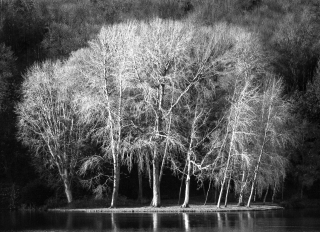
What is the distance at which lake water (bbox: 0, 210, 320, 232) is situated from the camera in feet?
146

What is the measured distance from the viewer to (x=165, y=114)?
6138 cm

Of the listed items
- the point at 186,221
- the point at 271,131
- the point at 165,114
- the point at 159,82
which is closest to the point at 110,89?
the point at 159,82

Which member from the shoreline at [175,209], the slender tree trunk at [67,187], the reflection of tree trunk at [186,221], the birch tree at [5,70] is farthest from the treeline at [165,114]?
the reflection of tree trunk at [186,221]

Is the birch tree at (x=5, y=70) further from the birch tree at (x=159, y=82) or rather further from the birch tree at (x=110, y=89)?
the birch tree at (x=159, y=82)

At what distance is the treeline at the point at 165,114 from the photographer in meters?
61.2

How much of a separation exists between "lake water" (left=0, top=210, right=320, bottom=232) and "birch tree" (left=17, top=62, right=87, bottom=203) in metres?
7.00

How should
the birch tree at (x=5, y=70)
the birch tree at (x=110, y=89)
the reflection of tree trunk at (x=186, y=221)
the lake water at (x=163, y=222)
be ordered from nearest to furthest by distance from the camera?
the reflection of tree trunk at (x=186, y=221) < the lake water at (x=163, y=222) < the birch tree at (x=110, y=89) < the birch tree at (x=5, y=70)

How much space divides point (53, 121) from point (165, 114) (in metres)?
11.1

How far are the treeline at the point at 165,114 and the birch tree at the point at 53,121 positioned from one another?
0.11m

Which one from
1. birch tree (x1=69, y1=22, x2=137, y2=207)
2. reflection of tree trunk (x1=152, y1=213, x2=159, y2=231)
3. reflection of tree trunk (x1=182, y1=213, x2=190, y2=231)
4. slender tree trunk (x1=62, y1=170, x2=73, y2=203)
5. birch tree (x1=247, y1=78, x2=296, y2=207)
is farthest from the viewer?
slender tree trunk (x1=62, y1=170, x2=73, y2=203)

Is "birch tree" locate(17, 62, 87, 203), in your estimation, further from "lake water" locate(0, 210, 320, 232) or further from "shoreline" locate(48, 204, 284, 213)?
"lake water" locate(0, 210, 320, 232)

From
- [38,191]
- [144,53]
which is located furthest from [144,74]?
[38,191]

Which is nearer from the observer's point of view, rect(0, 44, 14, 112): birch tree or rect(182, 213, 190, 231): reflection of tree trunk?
rect(182, 213, 190, 231): reflection of tree trunk

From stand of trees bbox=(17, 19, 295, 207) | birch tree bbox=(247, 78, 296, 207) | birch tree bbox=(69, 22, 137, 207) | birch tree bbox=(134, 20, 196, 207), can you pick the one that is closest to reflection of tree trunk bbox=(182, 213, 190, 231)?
stand of trees bbox=(17, 19, 295, 207)
